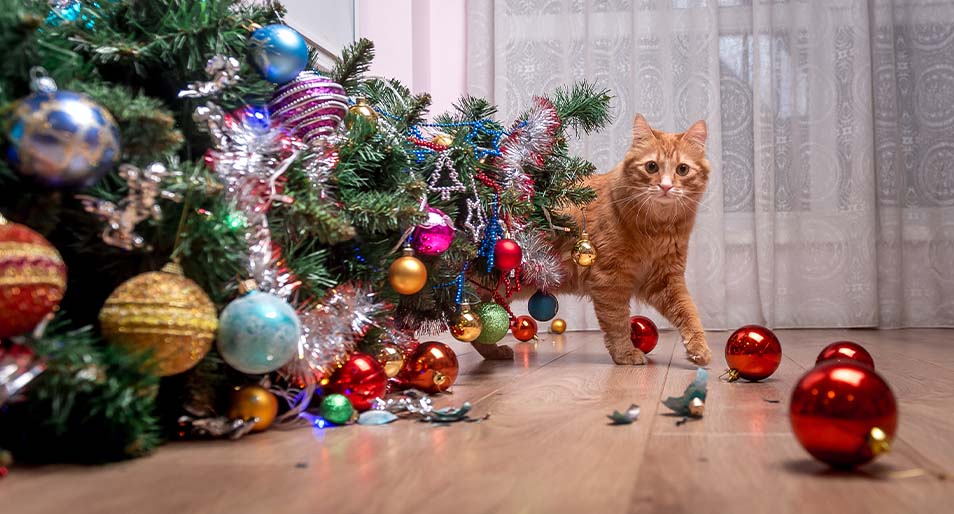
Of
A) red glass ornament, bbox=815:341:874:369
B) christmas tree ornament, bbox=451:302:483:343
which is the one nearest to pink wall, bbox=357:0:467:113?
christmas tree ornament, bbox=451:302:483:343

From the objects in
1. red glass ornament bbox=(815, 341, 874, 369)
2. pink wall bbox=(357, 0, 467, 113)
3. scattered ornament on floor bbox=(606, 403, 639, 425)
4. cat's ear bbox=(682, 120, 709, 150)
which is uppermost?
pink wall bbox=(357, 0, 467, 113)

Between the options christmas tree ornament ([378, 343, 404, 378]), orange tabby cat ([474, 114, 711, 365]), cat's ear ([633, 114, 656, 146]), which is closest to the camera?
christmas tree ornament ([378, 343, 404, 378])

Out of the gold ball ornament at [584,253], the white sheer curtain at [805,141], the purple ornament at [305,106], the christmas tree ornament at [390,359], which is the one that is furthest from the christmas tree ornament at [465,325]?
the white sheer curtain at [805,141]

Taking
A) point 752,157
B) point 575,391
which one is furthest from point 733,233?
point 575,391

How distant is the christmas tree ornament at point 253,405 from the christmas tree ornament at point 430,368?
32cm

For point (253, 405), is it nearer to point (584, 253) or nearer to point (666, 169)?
point (584, 253)

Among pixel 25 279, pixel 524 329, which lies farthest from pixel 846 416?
pixel 524 329

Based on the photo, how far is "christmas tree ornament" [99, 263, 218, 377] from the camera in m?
0.74

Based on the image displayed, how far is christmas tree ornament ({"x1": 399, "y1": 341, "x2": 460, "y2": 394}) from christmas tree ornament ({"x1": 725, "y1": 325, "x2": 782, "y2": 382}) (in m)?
0.47

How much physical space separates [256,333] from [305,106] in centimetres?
35

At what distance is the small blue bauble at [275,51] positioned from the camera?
3.10 feet

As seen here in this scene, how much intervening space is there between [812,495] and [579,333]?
2.05 metres

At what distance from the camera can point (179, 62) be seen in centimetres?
88

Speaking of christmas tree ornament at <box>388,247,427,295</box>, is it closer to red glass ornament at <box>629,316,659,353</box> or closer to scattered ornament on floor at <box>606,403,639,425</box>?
scattered ornament on floor at <box>606,403,639,425</box>
